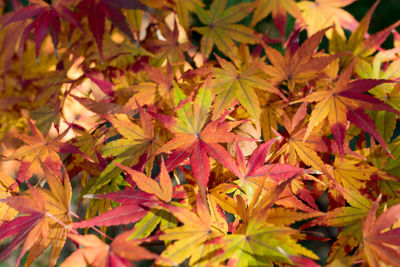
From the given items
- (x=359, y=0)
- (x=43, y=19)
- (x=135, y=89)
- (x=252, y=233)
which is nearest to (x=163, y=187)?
(x=252, y=233)

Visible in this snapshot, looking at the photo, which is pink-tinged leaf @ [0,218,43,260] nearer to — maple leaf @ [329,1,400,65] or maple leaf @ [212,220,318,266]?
maple leaf @ [212,220,318,266]

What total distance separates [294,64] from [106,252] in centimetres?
54

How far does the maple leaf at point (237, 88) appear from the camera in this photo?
59 centimetres

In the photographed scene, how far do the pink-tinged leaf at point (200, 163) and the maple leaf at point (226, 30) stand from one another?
14.7 inches

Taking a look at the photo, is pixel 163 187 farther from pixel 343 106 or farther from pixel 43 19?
pixel 43 19

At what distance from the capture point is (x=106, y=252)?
444 millimetres

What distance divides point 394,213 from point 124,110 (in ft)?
1.85

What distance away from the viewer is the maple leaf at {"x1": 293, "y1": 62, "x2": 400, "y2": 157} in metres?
0.55

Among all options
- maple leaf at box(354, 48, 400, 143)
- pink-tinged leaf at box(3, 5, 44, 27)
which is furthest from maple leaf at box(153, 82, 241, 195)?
pink-tinged leaf at box(3, 5, 44, 27)

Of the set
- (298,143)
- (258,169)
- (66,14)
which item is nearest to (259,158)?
(258,169)

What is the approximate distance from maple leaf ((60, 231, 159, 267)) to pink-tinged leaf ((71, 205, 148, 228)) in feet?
0.07

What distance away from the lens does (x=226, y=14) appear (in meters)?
0.83

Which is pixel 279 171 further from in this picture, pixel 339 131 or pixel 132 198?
pixel 132 198

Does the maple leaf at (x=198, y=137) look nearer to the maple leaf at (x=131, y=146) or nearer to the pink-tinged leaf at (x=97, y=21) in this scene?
the maple leaf at (x=131, y=146)
